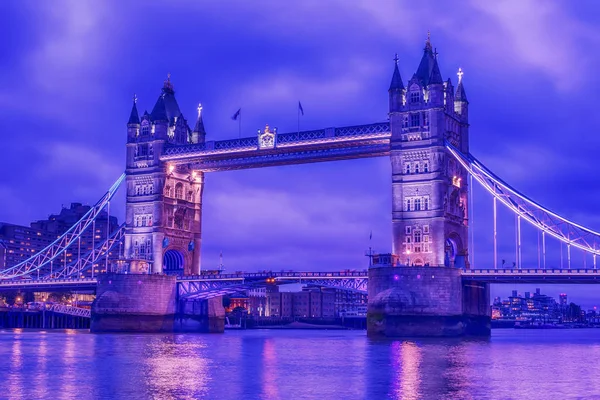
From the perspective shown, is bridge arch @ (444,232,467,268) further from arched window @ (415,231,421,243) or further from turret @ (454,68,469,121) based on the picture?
turret @ (454,68,469,121)

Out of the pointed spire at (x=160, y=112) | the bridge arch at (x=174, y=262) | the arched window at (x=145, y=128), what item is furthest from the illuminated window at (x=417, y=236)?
the arched window at (x=145, y=128)

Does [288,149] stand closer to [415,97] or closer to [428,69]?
Answer: [415,97]

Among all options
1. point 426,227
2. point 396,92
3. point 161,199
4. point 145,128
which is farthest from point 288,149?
point 145,128

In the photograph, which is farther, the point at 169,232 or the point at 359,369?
the point at 169,232

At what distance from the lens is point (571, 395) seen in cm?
3562

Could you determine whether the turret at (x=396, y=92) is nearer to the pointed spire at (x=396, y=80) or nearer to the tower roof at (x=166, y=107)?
the pointed spire at (x=396, y=80)

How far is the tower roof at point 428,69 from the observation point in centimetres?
8594

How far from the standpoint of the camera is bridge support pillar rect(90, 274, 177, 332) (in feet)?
313

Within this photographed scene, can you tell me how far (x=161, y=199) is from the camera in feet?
333

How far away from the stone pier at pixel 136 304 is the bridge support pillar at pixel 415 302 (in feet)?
88.5

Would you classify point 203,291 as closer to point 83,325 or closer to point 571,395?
point 83,325

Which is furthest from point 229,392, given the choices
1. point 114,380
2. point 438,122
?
point 438,122

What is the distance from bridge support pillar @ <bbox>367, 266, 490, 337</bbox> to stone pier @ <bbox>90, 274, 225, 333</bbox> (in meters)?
27.0

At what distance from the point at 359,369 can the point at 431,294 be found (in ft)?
110
